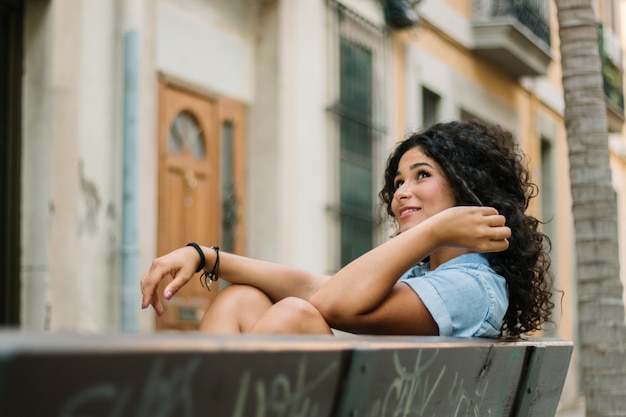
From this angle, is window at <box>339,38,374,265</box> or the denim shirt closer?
the denim shirt

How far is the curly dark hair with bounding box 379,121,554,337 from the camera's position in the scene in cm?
325

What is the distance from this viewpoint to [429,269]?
137 inches

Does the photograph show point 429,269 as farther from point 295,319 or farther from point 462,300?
point 295,319

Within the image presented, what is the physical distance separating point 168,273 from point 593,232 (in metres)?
3.18

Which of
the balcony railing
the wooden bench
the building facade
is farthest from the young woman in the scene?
the balcony railing

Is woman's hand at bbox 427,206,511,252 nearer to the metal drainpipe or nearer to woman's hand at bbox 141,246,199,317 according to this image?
woman's hand at bbox 141,246,199,317

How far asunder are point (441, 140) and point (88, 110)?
4.17 metres

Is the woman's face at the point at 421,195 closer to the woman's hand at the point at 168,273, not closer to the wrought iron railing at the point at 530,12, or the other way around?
the woman's hand at the point at 168,273

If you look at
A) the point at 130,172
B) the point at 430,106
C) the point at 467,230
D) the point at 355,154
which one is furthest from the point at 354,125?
the point at 467,230

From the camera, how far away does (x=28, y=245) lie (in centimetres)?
672

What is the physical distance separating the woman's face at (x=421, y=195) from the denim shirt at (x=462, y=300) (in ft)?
0.98

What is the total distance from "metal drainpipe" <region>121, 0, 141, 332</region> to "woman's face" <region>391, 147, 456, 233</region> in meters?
4.12

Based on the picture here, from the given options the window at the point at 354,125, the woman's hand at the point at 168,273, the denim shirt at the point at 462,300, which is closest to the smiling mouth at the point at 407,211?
the denim shirt at the point at 462,300

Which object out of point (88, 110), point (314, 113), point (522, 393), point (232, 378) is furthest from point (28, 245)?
point (232, 378)
